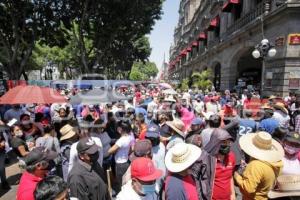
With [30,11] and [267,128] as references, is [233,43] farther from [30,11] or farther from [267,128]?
[267,128]

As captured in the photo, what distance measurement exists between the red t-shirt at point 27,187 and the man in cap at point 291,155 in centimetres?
278

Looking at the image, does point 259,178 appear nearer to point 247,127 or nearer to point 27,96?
point 247,127

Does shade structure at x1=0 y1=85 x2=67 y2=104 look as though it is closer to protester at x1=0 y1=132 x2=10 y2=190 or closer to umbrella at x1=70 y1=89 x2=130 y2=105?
protester at x1=0 y1=132 x2=10 y2=190

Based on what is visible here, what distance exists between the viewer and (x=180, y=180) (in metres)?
3.18

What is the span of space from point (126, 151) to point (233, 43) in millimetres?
18646

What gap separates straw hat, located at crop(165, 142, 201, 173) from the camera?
3207 mm

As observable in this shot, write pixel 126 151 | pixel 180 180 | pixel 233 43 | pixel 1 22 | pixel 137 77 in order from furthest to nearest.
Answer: pixel 137 77 < pixel 233 43 < pixel 1 22 < pixel 126 151 < pixel 180 180

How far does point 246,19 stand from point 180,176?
60.6 ft

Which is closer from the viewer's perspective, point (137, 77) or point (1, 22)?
point (1, 22)

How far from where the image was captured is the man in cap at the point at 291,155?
3701 millimetres

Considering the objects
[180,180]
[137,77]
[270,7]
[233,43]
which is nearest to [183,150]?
[180,180]

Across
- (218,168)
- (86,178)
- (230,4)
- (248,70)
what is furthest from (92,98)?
(248,70)

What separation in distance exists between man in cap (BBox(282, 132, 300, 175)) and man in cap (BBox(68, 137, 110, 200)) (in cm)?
211

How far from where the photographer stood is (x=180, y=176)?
3.21m
